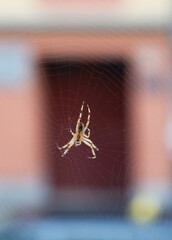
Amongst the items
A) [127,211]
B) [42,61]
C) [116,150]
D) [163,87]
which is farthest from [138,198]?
[42,61]

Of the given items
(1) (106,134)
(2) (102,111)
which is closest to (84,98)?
(2) (102,111)

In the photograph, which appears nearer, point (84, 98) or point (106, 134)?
point (84, 98)

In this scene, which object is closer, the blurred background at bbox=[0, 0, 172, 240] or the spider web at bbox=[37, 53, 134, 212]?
the blurred background at bbox=[0, 0, 172, 240]

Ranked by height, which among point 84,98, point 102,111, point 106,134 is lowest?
point 106,134

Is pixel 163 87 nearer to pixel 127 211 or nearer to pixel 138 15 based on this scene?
pixel 138 15

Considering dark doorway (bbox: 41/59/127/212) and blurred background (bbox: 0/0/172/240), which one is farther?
dark doorway (bbox: 41/59/127/212)

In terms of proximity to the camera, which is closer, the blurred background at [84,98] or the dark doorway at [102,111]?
the blurred background at [84,98]

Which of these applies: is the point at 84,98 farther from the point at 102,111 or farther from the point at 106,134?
the point at 106,134

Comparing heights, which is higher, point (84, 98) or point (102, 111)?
point (84, 98)
